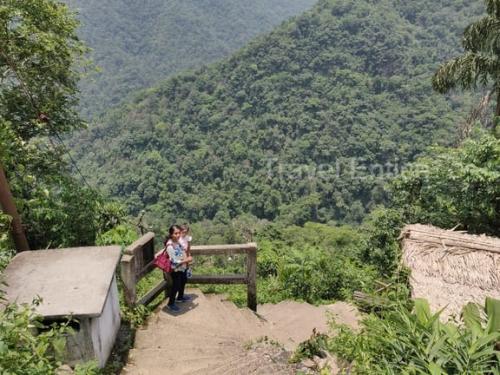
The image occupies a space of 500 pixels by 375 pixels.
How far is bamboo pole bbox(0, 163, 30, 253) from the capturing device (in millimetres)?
5305

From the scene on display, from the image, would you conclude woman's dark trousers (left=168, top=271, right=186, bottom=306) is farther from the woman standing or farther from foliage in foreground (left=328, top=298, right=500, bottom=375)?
foliage in foreground (left=328, top=298, right=500, bottom=375)

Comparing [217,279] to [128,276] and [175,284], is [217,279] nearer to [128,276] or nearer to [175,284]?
[175,284]

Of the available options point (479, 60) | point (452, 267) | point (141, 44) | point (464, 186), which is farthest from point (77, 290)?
point (141, 44)

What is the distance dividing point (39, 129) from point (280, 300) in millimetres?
5472

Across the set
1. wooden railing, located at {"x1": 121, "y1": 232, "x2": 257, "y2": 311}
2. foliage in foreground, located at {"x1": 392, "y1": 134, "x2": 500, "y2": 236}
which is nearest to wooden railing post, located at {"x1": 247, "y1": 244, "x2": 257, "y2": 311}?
wooden railing, located at {"x1": 121, "y1": 232, "x2": 257, "y2": 311}

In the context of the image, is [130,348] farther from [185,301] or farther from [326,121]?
[326,121]

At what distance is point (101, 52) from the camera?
16600 centimetres

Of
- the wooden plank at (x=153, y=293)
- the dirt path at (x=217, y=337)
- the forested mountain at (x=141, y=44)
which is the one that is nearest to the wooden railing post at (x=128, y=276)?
the wooden plank at (x=153, y=293)

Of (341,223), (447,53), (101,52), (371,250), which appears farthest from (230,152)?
(101,52)

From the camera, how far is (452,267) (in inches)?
218

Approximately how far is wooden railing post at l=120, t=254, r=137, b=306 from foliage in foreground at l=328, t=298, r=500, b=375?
257 centimetres

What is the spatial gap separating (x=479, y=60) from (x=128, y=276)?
9.61m

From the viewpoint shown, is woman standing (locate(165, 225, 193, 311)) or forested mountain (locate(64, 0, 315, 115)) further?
forested mountain (locate(64, 0, 315, 115))

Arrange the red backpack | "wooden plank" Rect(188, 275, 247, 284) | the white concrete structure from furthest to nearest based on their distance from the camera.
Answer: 1. "wooden plank" Rect(188, 275, 247, 284)
2. the red backpack
3. the white concrete structure
